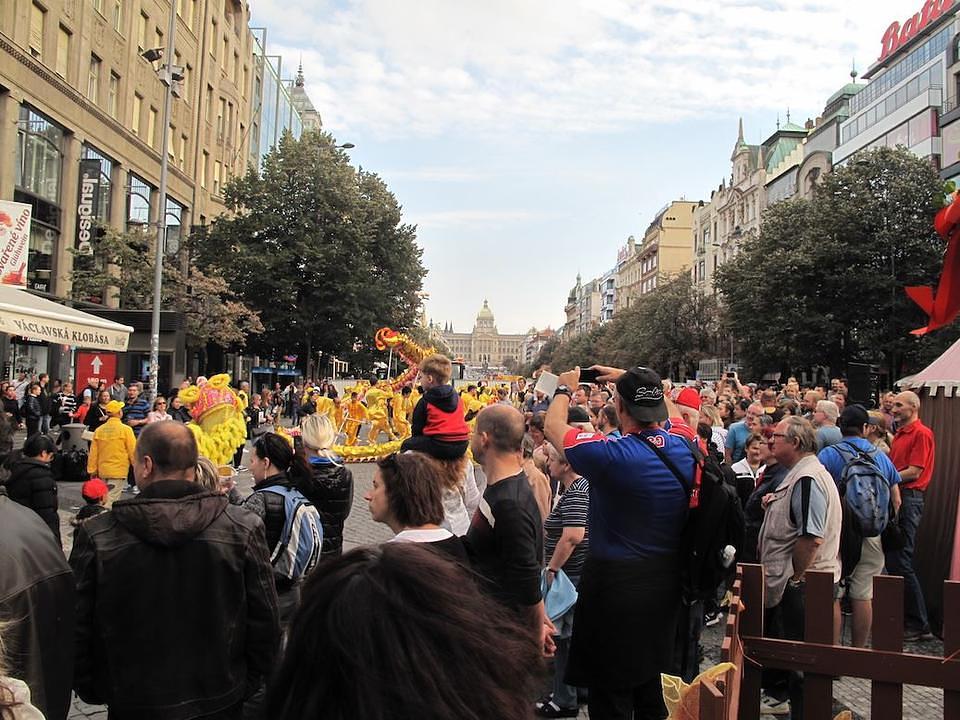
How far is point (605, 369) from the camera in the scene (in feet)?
12.3

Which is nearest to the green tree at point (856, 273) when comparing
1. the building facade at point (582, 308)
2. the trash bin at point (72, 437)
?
the trash bin at point (72, 437)

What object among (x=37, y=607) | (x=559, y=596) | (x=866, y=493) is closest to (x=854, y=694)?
(x=866, y=493)

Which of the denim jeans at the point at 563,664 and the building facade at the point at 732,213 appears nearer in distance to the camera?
the denim jeans at the point at 563,664

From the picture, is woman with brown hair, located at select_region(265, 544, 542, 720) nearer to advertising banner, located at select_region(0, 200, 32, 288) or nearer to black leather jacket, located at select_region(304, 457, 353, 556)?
black leather jacket, located at select_region(304, 457, 353, 556)

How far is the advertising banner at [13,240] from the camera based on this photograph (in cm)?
1114

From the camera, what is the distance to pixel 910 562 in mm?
6281

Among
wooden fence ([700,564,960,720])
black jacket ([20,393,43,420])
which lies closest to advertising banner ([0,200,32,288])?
black jacket ([20,393,43,420])

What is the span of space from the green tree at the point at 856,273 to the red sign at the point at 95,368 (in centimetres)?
2525

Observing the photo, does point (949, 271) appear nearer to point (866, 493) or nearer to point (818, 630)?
point (866, 493)

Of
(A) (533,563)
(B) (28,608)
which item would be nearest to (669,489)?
(A) (533,563)

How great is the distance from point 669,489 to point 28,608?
7.51ft

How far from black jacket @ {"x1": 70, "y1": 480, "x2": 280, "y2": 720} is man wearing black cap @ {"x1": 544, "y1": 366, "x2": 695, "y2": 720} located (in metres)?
1.39

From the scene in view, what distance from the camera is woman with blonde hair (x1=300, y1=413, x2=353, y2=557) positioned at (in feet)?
14.4

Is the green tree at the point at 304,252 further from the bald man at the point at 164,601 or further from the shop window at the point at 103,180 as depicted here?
the bald man at the point at 164,601
